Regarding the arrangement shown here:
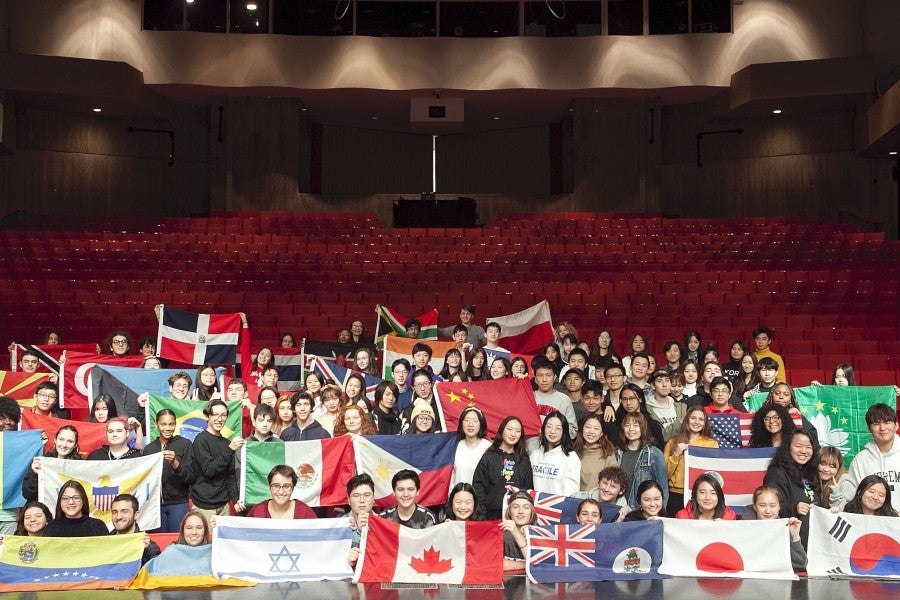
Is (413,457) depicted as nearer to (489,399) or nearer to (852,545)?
(489,399)

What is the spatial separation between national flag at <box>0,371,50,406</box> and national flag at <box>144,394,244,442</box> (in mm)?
1827

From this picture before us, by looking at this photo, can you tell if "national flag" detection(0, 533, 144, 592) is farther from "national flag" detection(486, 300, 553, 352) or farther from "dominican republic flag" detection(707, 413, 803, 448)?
"national flag" detection(486, 300, 553, 352)

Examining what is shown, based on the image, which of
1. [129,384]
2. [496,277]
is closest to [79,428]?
[129,384]

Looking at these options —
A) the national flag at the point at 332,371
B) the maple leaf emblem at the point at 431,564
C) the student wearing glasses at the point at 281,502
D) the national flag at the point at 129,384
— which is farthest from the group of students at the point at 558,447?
the national flag at the point at 332,371

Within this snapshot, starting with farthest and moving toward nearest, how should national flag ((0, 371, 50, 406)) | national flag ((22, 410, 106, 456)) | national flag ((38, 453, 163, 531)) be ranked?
national flag ((0, 371, 50, 406))
national flag ((22, 410, 106, 456))
national flag ((38, 453, 163, 531))

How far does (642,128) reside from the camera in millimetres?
25109

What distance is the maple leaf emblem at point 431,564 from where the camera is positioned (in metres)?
7.29

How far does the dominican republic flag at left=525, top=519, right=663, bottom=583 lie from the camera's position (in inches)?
289

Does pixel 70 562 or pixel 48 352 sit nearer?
pixel 70 562

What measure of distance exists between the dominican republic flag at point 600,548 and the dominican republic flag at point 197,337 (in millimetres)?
6840

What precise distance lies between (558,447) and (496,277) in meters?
9.07

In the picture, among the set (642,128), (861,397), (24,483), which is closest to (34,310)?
(24,483)

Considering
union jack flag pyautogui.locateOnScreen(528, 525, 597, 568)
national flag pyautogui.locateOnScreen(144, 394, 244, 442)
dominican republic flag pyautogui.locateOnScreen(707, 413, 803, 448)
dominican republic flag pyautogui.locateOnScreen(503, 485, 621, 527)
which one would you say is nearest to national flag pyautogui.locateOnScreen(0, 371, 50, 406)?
national flag pyautogui.locateOnScreen(144, 394, 244, 442)

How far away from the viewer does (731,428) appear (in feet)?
29.8
